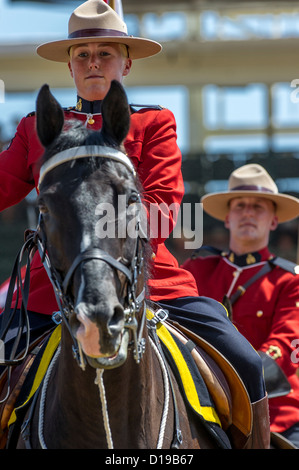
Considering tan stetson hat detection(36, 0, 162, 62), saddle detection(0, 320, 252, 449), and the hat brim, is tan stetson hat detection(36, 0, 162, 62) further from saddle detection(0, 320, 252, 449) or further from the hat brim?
saddle detection(0, 320, 252, 449)

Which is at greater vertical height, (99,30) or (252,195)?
(99,30)

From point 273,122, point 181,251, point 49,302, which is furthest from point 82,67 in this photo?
point 273,122

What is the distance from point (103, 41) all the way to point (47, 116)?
1.18 metres

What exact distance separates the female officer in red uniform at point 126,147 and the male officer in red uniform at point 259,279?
1.78 m

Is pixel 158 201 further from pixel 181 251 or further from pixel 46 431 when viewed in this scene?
pixel 181 251

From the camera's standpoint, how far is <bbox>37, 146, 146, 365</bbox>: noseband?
10.1ft

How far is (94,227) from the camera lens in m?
3.12

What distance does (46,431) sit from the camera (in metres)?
3.68

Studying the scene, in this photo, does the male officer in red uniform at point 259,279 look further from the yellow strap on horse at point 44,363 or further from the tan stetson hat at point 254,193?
the yellow strap on horse at point 44,363

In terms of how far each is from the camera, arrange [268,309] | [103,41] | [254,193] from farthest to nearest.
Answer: [254,193], [268,309], [103,41]

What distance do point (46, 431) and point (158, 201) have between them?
1.21 m

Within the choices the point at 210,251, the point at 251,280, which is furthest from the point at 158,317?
the point at 210,251

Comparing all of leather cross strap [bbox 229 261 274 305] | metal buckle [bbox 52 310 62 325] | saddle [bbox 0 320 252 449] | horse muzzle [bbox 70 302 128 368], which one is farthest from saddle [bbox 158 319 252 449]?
leather cross strap [bbox 229 261 274 305]

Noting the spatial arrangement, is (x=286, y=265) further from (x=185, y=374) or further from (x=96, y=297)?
(x=96, y=297)
